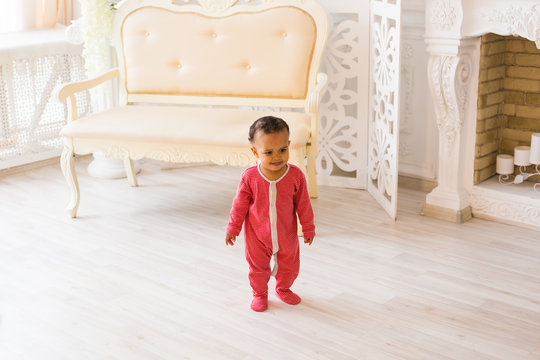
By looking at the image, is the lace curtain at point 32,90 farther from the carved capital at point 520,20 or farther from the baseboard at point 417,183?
the carved capital at point 520,20

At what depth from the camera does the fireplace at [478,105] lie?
3.06 m

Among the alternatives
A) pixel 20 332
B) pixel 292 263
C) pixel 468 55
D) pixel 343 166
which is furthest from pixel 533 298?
pixel 20 332

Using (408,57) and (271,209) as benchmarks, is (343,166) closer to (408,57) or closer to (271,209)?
(408,57)

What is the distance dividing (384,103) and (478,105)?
0.45 meters

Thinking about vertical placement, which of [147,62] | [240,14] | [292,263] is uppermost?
[240,14]

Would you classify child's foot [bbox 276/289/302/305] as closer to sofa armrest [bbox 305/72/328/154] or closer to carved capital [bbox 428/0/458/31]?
sofa armrest [bbox 305/72/328/154]

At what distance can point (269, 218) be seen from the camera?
7.82 feet

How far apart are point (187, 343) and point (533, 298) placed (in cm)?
125

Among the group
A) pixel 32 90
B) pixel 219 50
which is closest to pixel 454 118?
pixel 219 50

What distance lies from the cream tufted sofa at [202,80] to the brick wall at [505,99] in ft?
2.58

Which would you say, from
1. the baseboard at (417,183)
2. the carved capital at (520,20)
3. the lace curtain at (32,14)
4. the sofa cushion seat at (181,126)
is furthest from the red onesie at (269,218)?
the lace curtain at (32,14)

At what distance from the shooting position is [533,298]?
251 cm

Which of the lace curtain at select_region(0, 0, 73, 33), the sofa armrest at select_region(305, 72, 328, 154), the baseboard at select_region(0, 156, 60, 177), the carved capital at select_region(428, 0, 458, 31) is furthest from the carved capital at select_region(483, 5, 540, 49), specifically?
the lace curtain at select_region(0, 0, 73, 33)

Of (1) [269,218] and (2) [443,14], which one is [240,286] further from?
(2) [443,14]
